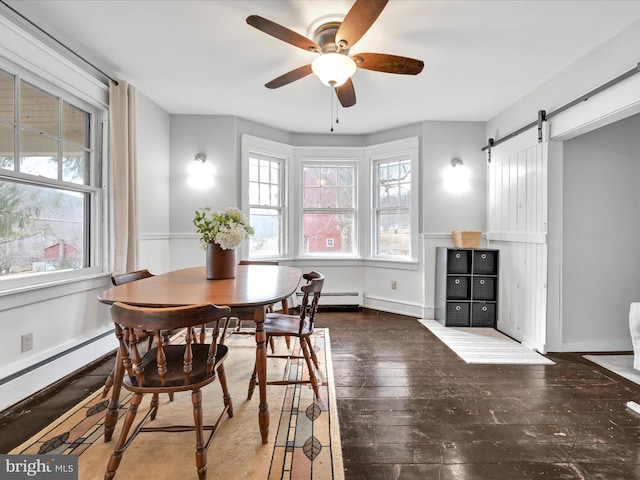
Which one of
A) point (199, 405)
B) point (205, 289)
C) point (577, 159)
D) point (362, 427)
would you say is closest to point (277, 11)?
point (205, 289)

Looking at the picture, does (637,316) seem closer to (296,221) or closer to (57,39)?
(296,221)

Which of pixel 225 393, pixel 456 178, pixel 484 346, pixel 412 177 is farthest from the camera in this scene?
pixel 412 177

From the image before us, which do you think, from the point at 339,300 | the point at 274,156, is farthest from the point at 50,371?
the point at 274,156

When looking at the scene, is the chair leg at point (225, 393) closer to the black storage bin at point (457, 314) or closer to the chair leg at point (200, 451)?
the chair leg at point (200, 451)

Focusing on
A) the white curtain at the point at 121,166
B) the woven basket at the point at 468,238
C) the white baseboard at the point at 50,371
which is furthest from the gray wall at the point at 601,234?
the white baseboard at the point at 50,371

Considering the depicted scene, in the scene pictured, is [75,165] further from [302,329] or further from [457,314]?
[457,314]

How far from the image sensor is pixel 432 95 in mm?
3545

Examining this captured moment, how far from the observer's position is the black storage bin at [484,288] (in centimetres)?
401

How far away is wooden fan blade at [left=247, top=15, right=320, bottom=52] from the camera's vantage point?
1.85 metres

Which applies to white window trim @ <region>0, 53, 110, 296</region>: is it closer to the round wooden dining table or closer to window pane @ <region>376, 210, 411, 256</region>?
the round wooden dining table

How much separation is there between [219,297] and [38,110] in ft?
6.78

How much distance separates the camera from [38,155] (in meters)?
2.43

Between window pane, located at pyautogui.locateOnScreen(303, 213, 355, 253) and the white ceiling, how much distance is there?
1.58 metres

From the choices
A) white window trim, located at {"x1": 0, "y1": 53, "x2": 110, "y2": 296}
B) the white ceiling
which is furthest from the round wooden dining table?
the white ceiling
